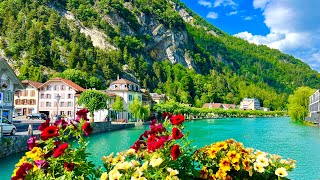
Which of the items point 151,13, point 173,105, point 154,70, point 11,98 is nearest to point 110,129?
point 11,98

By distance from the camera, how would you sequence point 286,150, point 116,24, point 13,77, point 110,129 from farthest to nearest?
1. point 116,24
2. point 110,129
3. point 13,77
4. point 286,150

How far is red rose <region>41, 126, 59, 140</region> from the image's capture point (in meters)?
5.32

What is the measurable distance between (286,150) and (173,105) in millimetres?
67346

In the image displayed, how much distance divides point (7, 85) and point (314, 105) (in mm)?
71778

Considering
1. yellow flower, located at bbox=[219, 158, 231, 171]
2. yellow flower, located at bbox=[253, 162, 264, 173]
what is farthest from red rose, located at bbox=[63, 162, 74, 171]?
yellow flower, located at bbox=[253, 162, 264, 173]

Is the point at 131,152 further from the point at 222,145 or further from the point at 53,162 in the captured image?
the point at 222,145

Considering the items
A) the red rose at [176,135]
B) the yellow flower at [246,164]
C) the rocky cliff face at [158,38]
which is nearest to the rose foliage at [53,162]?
the red rose at [176,135]

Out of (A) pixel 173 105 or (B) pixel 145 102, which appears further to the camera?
(A) pixel 173 105

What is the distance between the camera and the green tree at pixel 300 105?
85250mm

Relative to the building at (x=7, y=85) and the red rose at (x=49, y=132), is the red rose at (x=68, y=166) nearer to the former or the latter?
the red rose at (x=49, y=132)

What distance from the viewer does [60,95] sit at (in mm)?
75750

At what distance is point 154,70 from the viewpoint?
537 feet

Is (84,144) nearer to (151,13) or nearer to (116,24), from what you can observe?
(116,24)

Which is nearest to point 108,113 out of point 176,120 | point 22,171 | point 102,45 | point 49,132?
point 176,120
